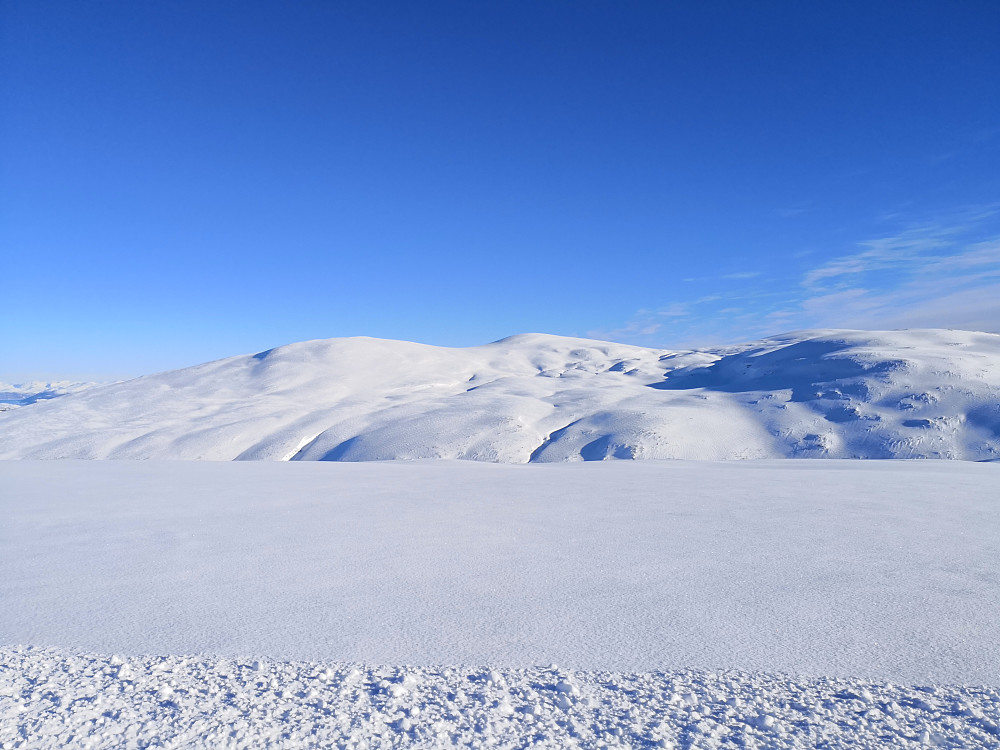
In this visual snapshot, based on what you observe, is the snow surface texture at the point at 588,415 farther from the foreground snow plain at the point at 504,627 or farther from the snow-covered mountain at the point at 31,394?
the snow-covered mountain at the point at 31,394

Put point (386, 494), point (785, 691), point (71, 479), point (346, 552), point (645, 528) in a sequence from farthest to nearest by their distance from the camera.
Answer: point (71, 479), point (386, 494), point (645, 528), point (346, 552), point (785, 691)

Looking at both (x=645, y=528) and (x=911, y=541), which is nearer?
(x=911, y=541)

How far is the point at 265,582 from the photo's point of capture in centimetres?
457

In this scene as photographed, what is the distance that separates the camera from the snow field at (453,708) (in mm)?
2568

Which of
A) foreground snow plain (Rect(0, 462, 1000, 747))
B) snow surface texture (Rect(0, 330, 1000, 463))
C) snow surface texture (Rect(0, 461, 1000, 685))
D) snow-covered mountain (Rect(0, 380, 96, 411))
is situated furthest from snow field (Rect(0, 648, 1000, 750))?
snow-covered mountain (Rect(0, 380, 96, 411))

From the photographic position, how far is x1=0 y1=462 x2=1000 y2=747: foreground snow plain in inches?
106

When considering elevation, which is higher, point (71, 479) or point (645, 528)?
point (71, 479)

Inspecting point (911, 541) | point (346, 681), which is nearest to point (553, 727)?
point (346, 681)

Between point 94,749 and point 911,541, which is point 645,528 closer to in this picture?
point 911,541

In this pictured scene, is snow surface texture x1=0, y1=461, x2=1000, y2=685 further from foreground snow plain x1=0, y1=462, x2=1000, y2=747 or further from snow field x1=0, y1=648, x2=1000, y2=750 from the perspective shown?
snow field x1=0, y1=648, x2=1000, y2=750

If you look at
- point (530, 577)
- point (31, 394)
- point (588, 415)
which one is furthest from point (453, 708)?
point (31, 394)

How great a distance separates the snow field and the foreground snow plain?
0.04ft

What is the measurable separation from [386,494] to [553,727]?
6.53 meters

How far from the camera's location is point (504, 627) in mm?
3693
